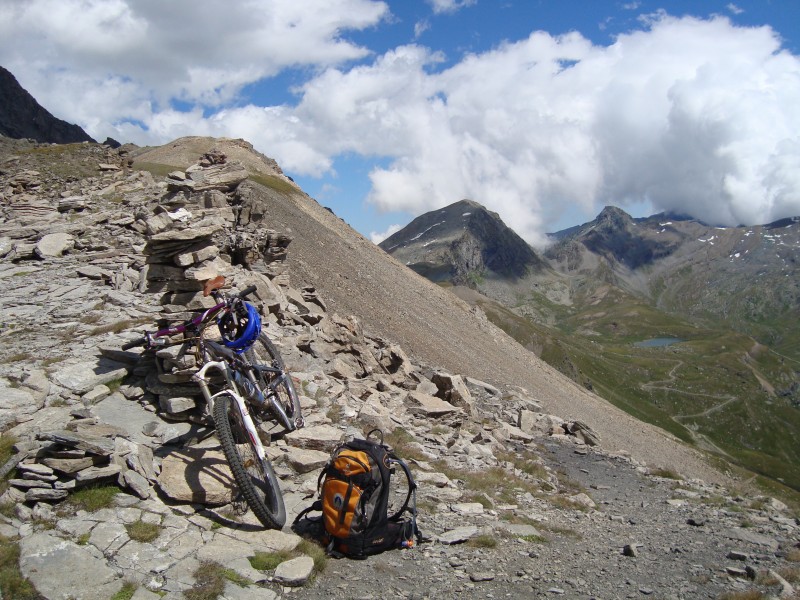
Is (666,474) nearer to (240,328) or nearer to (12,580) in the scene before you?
(240,328)

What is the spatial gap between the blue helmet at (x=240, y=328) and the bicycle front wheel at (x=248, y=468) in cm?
139

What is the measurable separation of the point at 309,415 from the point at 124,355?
14.9 ft

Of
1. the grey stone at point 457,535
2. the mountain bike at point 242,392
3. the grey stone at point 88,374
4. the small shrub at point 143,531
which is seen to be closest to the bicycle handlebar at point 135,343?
the mountain bike at point 242,392

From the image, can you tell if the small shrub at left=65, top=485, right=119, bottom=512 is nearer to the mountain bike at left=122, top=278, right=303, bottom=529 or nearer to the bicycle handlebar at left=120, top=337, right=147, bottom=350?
the mountain bike at left=122, top=278, right=303, bottom=529

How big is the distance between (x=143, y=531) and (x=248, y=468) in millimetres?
2156

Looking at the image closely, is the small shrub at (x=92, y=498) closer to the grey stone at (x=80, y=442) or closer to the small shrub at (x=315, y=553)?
the grey stone at (x=80, y=442)

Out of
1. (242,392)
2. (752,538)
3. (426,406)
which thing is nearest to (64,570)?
(242,392)

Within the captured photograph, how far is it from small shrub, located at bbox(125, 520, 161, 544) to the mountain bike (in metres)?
1.31

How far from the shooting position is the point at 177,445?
33.8 feet

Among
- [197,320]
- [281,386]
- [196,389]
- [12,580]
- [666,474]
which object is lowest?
[12,580]

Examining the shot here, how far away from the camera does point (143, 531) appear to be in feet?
25.4

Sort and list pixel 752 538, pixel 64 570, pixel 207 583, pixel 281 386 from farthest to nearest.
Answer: pixel 281 386, pixel 752 538, pixel 207 583, pixel 64 570

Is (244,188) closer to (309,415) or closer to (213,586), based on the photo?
(309,415)

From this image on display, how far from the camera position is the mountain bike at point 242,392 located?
8578 mm
